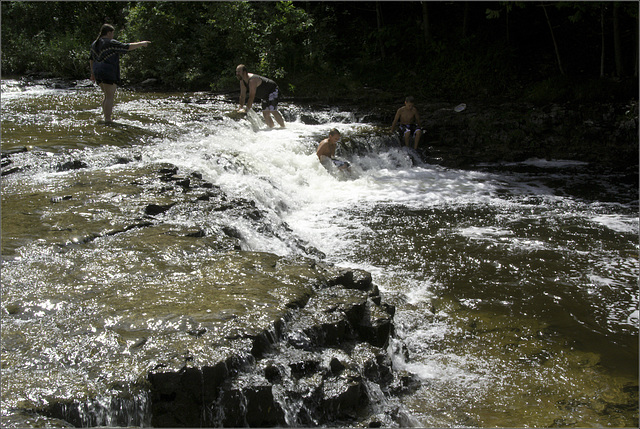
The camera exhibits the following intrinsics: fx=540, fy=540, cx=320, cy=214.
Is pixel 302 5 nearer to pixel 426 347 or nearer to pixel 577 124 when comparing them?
pixel 577 124

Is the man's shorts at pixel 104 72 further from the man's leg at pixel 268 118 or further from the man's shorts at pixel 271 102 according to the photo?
the man's leg at pixel 268 118

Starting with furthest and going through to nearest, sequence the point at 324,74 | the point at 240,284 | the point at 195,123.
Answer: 1. the point at 324,74
2. the point at 195,123
3. the point at 240,284

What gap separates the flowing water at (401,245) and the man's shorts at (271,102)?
2.83 ft

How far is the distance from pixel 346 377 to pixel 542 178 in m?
8.09

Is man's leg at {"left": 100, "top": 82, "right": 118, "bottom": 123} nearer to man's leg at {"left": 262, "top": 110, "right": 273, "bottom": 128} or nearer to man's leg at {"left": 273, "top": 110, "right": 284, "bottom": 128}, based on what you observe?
man's leg at {"left": 262, "top": 110, "right": 273, "bottom": 128}

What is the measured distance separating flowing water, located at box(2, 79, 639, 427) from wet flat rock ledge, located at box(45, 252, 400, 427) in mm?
183

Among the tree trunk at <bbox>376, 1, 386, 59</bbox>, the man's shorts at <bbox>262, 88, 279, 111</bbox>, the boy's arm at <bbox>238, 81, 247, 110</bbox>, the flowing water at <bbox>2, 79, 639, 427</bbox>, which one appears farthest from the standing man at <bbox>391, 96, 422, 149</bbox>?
the tree trunk at <bbox>376, 1, 386, 59</bbox>

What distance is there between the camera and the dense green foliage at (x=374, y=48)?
1552 centimetres

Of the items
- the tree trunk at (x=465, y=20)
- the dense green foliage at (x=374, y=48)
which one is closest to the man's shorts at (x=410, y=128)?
the dense green foliage at (x=374, y=48)

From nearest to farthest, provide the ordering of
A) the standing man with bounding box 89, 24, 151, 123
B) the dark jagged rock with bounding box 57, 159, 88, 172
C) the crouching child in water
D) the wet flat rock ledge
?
the wet flat rock ledge
the dark jagged rock with bounding box 57, 159, 88, 172
the standing man with bounding box 89, 24, 151, 123
the crouching child in water

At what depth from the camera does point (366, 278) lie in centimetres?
484

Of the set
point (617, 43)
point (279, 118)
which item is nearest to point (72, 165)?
point (279, 118)

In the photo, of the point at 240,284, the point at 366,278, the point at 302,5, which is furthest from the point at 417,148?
the point at 302,5

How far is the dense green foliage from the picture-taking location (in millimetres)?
15516
